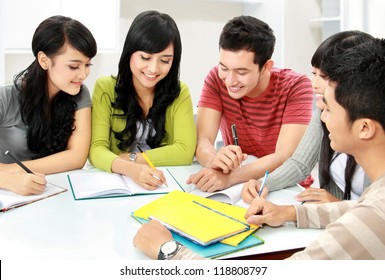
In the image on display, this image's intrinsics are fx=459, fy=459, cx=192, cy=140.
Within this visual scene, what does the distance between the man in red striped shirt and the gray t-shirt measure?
53 cm

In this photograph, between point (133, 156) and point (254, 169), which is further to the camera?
point (133, 156)

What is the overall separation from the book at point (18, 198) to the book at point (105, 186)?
0.20 feet

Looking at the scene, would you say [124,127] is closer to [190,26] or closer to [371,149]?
[371,149]

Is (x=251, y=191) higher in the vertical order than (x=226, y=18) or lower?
lower

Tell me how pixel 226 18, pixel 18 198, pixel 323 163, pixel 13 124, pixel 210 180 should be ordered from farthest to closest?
pixel 226 18 → pixel 13 124 → pixel 323 163 → pixel 210 180 → pixel 18 198

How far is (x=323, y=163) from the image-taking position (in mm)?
1505

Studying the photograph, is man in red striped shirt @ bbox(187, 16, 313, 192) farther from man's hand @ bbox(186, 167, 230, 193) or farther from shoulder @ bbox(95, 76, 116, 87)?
shoulder @ bbox(95, 76, 116, 87)

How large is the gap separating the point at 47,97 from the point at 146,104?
39 centimetres

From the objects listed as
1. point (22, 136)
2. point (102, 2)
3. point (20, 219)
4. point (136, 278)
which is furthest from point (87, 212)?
point (102, 2)

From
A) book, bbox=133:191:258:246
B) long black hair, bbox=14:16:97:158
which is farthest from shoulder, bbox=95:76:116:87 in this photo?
book, bbox=133:191:258:246

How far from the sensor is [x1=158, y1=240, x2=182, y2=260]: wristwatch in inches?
37.4

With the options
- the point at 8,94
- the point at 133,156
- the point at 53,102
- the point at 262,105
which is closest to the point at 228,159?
the point at 133,156

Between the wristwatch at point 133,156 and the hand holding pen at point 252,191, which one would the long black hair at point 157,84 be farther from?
the hand holding pen at point 252,191

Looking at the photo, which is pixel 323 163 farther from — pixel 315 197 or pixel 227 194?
pixel 227 194
